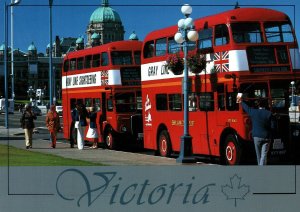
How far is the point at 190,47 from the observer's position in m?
7.30

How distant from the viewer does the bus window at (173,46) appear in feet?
24.6

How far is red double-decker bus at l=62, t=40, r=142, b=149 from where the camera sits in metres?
7.73

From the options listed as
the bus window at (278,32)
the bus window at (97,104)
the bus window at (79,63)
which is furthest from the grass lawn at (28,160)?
the bus window at (278,32)

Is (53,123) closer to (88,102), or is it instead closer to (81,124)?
(88,102)

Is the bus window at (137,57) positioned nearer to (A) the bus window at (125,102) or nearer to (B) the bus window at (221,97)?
(A) the bus window at (125,102)

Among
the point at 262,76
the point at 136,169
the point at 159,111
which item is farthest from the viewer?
the point at 159,111

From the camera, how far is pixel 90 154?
8.00 m

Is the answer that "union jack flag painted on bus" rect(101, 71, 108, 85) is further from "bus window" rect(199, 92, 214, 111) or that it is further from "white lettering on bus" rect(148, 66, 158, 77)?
"bus window" rect(199, 92, 214, 111)

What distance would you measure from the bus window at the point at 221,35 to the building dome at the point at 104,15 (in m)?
0.96

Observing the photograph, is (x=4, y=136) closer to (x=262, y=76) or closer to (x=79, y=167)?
(x=79, y=167)

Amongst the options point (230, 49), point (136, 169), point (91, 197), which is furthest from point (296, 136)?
point (91, 197)

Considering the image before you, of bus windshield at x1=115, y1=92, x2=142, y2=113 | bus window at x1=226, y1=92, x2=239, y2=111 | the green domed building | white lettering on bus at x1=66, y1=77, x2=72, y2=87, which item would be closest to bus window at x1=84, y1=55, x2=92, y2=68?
white lettering on bus at x1=66, y1=77, x2=72, y2=87

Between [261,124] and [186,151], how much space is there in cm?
88

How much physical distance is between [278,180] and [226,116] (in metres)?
0.80
